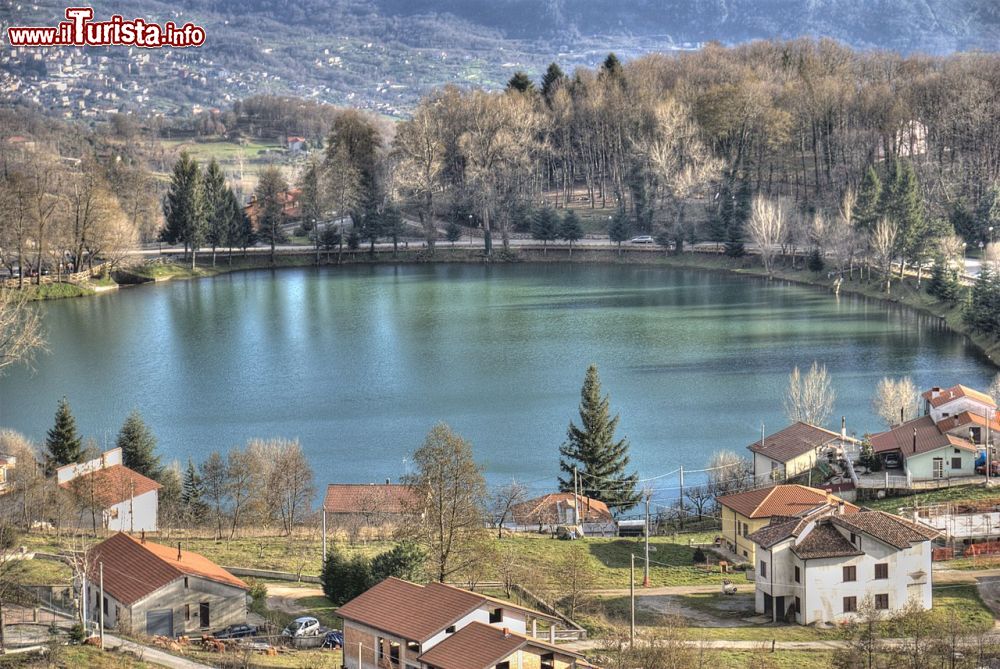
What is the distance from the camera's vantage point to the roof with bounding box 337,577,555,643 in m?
24.5

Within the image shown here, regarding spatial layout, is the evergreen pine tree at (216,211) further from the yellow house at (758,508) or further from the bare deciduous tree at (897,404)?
the yellow house at (758,508)

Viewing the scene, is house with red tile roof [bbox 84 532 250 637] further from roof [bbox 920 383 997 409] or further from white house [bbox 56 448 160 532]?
roof [bbox 920 383 997 409]

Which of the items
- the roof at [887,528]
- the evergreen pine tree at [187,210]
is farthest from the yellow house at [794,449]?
the evergreen pine tree at [187,210]

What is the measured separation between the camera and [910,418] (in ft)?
136

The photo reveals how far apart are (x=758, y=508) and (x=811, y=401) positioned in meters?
11.2

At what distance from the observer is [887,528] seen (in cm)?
2941

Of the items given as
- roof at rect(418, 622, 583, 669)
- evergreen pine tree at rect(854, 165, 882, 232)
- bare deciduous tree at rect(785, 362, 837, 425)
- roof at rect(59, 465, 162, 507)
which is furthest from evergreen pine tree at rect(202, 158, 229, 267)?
roof at rect(418, 622, 583, 669)

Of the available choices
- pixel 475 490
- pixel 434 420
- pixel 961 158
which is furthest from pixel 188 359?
pixel 961 158

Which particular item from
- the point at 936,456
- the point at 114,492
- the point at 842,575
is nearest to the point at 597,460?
the point at 936,456

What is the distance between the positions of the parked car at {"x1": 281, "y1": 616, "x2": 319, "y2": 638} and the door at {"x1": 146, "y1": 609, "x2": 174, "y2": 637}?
2115 millimetres

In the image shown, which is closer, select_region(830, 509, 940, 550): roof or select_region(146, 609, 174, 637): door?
select_region(146, 609, 174, 637): door

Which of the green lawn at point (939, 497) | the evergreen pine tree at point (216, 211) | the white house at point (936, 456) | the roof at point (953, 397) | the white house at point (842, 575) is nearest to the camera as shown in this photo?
the white house at point (842, 575)

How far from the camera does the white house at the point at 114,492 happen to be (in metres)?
34.6

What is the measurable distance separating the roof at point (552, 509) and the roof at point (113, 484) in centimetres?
845
